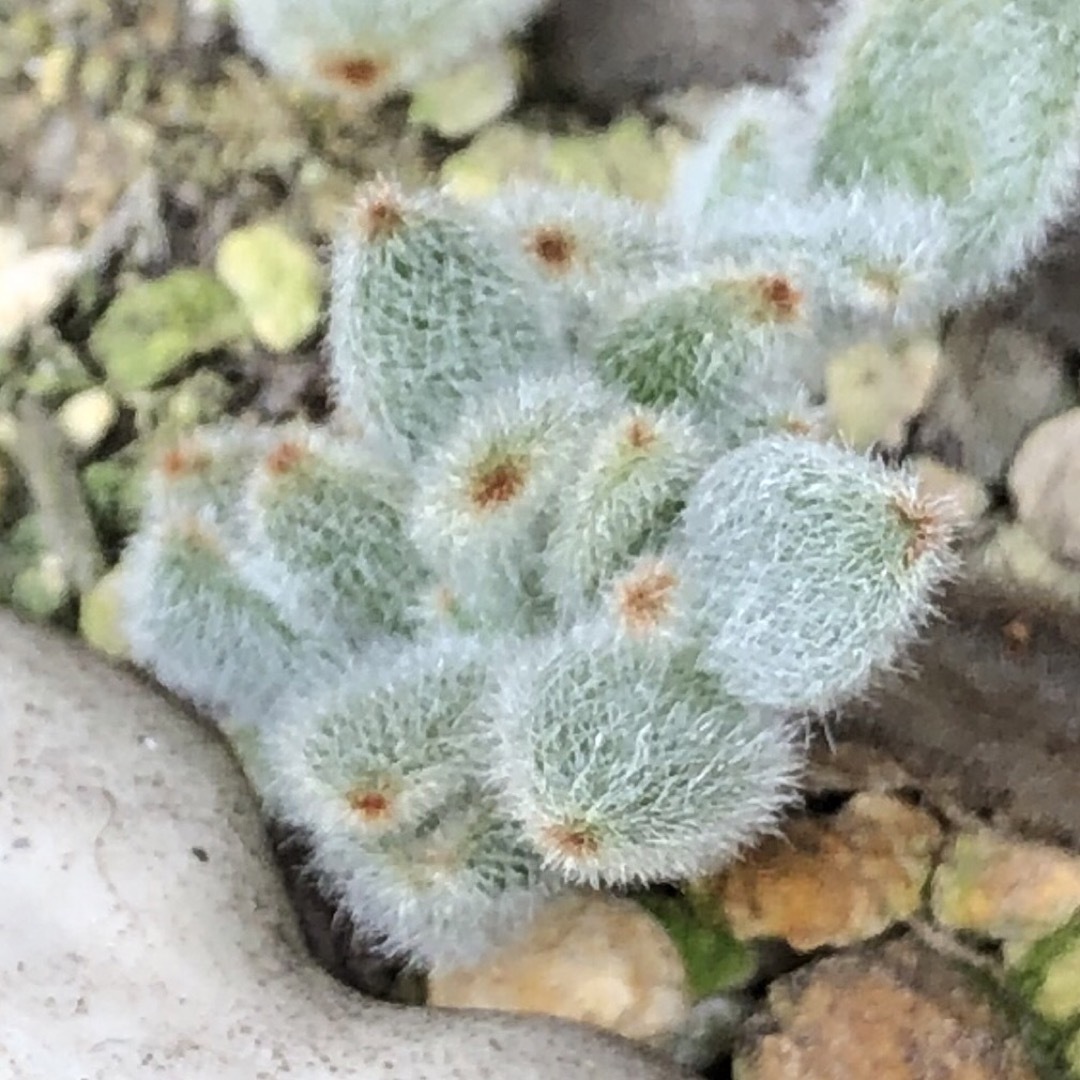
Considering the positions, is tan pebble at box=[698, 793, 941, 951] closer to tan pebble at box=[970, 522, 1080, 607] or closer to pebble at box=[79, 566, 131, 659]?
tan pebble at box=[970, 522, 1080, 607]

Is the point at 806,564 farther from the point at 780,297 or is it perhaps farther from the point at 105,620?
the point at 105,620

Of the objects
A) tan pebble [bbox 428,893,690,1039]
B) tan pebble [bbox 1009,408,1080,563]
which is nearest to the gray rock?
tan pebble [bbox 428,893,690,1039]

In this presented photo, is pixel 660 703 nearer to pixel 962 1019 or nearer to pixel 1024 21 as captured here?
pixel 962 1019

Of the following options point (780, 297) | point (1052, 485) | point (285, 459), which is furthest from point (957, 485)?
point (285, 459)

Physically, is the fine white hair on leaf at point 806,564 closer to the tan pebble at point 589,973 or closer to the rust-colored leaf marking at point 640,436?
the rust-colored leaf marking at point 640,436

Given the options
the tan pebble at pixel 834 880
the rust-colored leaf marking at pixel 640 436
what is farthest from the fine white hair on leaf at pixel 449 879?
the rust-colored leaf marking at pixel 640 436

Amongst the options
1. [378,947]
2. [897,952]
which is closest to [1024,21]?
[897,952]
